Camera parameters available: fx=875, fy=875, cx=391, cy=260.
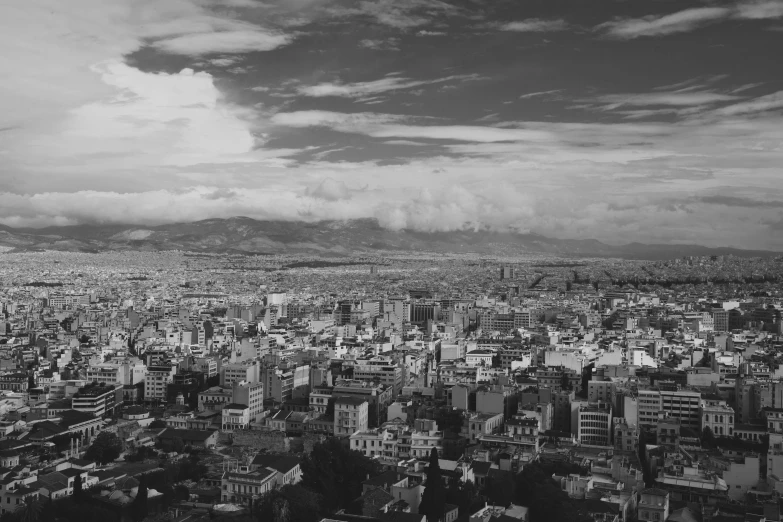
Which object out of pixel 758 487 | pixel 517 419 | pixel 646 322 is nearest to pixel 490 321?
pixel 646 322

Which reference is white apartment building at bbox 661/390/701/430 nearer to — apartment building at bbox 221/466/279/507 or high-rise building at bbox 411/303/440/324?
apartment building at bbox 221/466/279/507

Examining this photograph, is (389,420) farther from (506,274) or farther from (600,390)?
(506,274)

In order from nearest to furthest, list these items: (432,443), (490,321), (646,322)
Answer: (432,443), (646,322), (490,321)

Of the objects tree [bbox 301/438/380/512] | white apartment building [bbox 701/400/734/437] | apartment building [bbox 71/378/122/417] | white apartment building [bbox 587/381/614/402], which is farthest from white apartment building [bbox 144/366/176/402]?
white apartment building [bbox 701/400/734/437]

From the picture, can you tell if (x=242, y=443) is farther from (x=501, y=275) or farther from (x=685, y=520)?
(x=501, y=275)

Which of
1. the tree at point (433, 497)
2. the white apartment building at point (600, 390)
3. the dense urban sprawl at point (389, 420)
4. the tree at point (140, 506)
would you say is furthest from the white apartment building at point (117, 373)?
the tree at point (433, 497)

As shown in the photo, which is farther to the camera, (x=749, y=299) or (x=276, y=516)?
(x=749, y=299)
